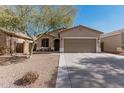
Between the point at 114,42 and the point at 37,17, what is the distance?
1453 cm

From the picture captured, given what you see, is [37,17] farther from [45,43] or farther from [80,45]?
[45,43]

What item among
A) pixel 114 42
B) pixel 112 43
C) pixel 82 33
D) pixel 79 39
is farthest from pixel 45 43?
pixel 114 42

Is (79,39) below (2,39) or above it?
above

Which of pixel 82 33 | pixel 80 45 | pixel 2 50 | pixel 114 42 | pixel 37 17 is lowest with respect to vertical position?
pixel 2 50

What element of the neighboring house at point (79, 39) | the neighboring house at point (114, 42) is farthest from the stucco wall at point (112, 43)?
A: the neighboring house at point (79, 39)

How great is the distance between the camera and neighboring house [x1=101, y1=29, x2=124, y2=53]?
22.2m

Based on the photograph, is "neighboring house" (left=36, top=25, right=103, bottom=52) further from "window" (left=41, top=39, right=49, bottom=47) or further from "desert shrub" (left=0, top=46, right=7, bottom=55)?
"desert shrub" (left=0, top=46, right=7, bottom=55)

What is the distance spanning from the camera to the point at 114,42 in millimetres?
24641

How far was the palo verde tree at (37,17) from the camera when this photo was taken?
1359 centimetres

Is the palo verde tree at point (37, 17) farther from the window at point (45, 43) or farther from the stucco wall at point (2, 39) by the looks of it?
the window at point (45, 43)

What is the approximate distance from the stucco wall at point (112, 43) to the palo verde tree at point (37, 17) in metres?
10.3
